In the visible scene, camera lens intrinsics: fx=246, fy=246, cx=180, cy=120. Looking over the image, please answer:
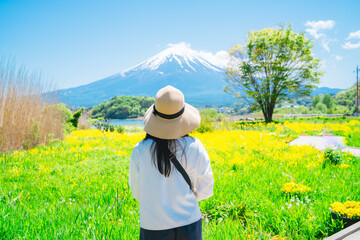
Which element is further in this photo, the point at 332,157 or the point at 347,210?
the point at 332,157

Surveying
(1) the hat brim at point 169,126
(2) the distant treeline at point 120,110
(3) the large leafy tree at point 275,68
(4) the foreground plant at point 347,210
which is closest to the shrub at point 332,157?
(4) the foreground plant at point 347,210

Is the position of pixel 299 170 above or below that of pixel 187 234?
below

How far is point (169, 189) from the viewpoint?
5.41ft

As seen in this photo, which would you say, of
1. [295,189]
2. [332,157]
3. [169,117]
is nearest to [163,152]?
[169,117]

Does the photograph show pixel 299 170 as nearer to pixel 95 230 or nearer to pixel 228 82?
pixel 95 230

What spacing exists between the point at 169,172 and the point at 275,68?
24.1m

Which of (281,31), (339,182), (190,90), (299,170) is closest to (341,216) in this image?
(339,182)

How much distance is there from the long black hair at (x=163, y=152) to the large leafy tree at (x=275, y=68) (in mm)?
22525

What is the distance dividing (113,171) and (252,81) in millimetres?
21475

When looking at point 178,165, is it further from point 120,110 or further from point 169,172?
point 120,110

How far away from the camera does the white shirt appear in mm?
1632

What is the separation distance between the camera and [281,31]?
23.6 metres

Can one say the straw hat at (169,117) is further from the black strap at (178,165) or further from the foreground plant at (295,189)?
the foreground plant at (295,189)

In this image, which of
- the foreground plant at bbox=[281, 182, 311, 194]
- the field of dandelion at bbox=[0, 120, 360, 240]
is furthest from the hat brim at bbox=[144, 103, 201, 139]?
the foreground plant at bbox=[281, 182, 311, 194]
